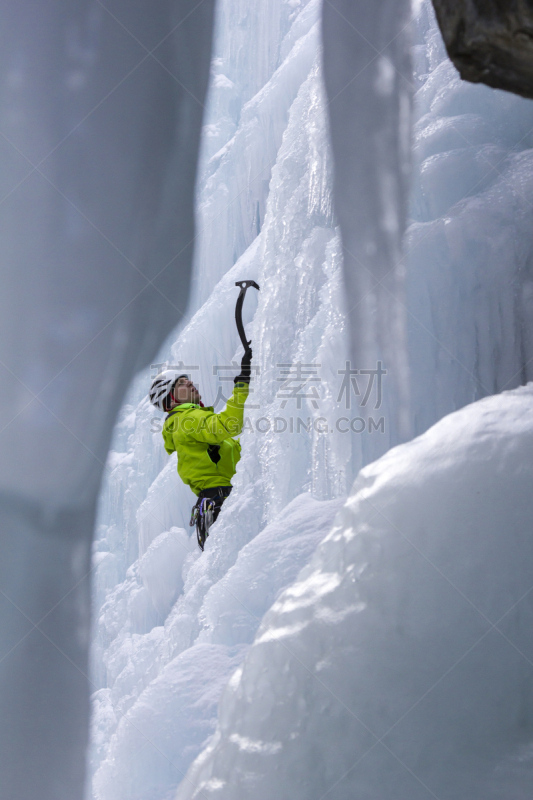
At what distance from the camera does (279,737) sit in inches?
37.6

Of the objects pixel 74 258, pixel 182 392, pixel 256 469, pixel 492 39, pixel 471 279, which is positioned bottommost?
pixel 256 469

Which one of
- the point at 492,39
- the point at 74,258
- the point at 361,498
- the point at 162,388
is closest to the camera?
the point at 492,39

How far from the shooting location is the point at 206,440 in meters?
2.04

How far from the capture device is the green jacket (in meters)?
1.95

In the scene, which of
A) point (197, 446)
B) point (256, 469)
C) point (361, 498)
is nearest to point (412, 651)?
point (361, 498)

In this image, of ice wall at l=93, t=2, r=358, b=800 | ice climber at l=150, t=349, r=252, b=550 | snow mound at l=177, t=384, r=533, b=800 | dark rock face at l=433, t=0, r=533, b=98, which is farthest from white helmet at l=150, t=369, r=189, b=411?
dark rock face at l=433, t=0, r=533, b=98

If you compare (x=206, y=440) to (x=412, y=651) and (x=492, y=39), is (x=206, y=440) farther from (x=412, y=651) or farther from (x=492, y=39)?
(x=492, y=39)

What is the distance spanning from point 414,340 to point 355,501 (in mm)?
693

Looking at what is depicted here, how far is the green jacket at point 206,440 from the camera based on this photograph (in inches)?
76.7

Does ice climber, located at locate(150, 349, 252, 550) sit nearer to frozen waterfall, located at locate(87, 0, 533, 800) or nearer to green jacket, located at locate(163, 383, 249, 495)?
green jacket, located at locate(163, 383, 249, 495)

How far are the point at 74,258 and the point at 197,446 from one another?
116 inches

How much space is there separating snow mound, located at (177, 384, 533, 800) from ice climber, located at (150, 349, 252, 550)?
105 centimetres

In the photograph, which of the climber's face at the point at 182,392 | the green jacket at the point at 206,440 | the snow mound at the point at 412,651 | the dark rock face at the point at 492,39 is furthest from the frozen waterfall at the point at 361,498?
the dark rock face at the point at 492,39

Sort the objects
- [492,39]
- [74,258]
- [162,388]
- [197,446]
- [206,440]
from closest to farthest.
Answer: [492,39]
[206,440]
[197,446]
[162,388]
[74,258]
